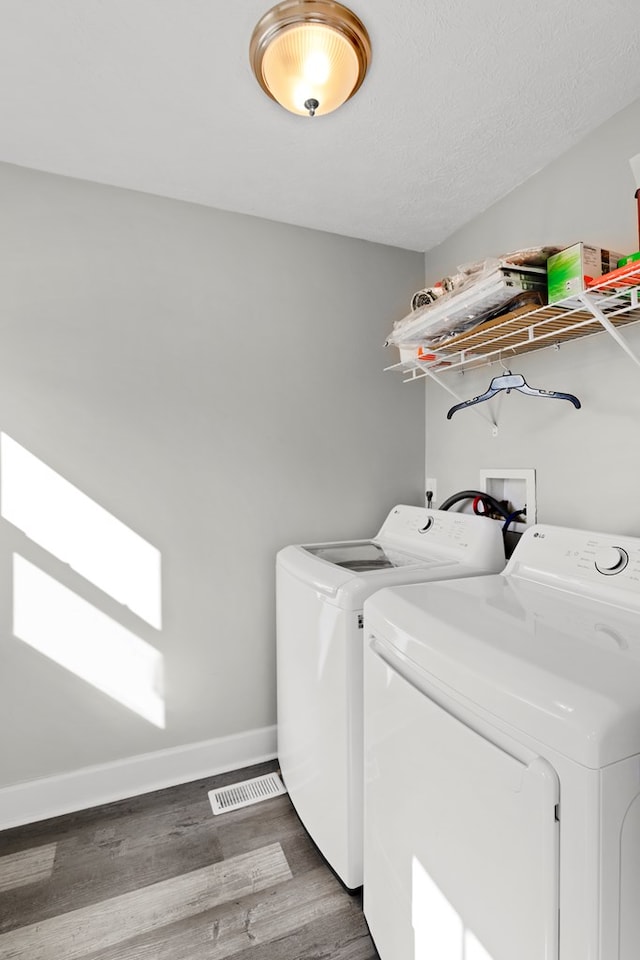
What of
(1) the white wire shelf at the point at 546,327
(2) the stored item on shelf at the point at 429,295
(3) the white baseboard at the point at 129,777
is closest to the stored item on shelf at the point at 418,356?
(1) the white wire shelf at the point at 546,327

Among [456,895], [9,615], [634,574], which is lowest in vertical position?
[456,895]

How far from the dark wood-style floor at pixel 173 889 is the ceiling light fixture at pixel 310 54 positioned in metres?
2.26

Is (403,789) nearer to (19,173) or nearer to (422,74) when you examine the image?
(422,74)

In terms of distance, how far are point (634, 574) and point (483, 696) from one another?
0.60m

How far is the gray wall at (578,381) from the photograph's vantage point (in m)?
1.42

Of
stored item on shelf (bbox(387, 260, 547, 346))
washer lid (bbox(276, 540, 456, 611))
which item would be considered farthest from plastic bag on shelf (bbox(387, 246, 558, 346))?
washer lid (bbox(276, 540, 456, 611))

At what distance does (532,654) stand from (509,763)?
19 centimetres

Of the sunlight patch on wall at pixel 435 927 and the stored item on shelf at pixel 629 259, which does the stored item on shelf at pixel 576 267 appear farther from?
the sunlight patch on wall at pixel 435 927

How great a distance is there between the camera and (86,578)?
182cm

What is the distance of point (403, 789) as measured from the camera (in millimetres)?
1067

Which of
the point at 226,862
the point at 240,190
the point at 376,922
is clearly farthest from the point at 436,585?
the point at 240,190

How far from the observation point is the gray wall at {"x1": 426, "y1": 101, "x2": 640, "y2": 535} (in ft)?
4.65

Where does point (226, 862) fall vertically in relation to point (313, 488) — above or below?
below

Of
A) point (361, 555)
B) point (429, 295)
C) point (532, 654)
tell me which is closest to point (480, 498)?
point (361, 555)
